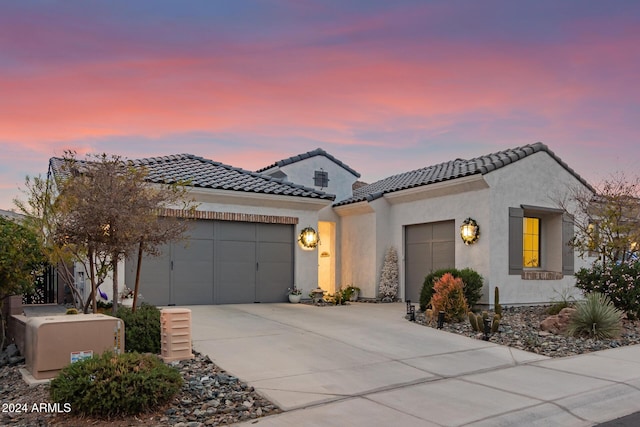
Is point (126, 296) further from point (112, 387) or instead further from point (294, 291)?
point (112, 387)

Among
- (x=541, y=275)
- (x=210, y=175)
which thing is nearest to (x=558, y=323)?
(x=541, y=275)

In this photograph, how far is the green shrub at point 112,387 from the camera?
5.42 meters

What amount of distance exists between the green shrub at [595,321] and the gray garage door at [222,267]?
8025mm

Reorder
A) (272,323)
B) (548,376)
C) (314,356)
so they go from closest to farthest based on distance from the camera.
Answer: (548,376) < (314,356) < (272,323)

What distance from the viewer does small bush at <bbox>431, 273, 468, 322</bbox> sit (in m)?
11.9

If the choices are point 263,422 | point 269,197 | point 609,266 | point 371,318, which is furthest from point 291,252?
point 263,422

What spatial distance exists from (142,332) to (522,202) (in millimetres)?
11086

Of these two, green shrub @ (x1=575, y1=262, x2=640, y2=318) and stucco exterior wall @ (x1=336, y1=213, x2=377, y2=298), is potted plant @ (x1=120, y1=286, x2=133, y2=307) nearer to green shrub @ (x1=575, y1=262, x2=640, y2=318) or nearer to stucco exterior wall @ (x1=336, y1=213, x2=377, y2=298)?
stucco exterior wall @ (x1=336, y1=213, x2=377, y2=298)

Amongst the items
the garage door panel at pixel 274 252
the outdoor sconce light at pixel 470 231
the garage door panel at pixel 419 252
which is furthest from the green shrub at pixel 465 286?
the garage door panel at pixel 274 252

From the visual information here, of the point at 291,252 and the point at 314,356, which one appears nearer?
the point at 314,356

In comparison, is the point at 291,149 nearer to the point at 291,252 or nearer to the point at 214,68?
the point at 291,252

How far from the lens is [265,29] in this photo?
37.9 ft

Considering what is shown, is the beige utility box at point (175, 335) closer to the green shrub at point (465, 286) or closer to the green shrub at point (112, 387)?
the green shrub at point (112, 387)

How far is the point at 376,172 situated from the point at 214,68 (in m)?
13.1
